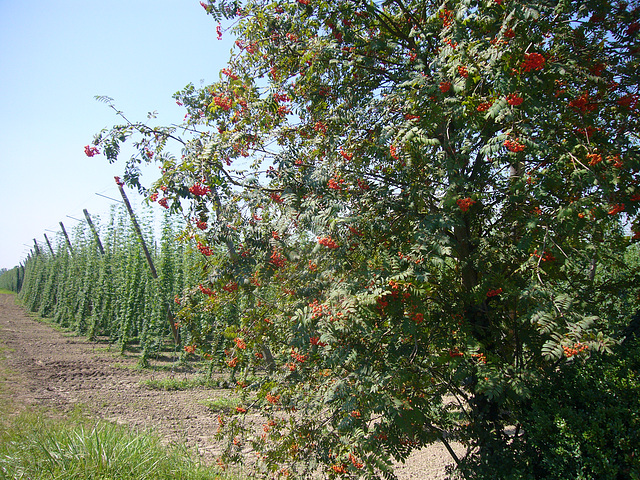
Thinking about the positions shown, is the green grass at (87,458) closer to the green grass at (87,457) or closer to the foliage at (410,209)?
the green grass at (87,457)

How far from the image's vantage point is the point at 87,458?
3498 millimetres

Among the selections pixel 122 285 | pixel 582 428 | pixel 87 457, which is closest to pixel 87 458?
pixel 87 457

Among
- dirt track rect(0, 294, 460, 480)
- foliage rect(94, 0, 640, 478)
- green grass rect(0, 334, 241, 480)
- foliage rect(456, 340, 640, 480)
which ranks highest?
foliage rect(94, 0, 640, 478)

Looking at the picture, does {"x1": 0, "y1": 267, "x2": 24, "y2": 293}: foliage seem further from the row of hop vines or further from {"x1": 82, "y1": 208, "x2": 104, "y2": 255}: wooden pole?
{"x1": 82, "y1": 208, "x2": 104, "y2": 255}: wooden pole

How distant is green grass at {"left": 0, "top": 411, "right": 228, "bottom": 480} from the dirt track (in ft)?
4.19

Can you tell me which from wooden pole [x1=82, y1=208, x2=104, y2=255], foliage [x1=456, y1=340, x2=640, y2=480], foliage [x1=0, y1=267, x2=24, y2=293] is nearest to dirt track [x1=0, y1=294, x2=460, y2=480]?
foliage [x1=456, y1=340, x2=640, y2=480]

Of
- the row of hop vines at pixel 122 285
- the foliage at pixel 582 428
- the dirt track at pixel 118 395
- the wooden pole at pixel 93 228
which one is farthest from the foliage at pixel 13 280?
the foliage at pixel 582 428

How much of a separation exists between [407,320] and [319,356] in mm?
830

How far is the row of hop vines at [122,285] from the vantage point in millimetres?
11648

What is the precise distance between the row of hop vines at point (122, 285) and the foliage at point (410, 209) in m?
7.28

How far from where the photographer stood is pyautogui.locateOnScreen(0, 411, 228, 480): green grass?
10.9 ft

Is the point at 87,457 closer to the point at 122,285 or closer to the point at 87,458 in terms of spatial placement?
the point at 87,458

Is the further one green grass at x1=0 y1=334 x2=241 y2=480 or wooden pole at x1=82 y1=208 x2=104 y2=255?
wooden pole at x1=82 y1=208 x2=104 y2=255

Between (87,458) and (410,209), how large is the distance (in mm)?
3615
